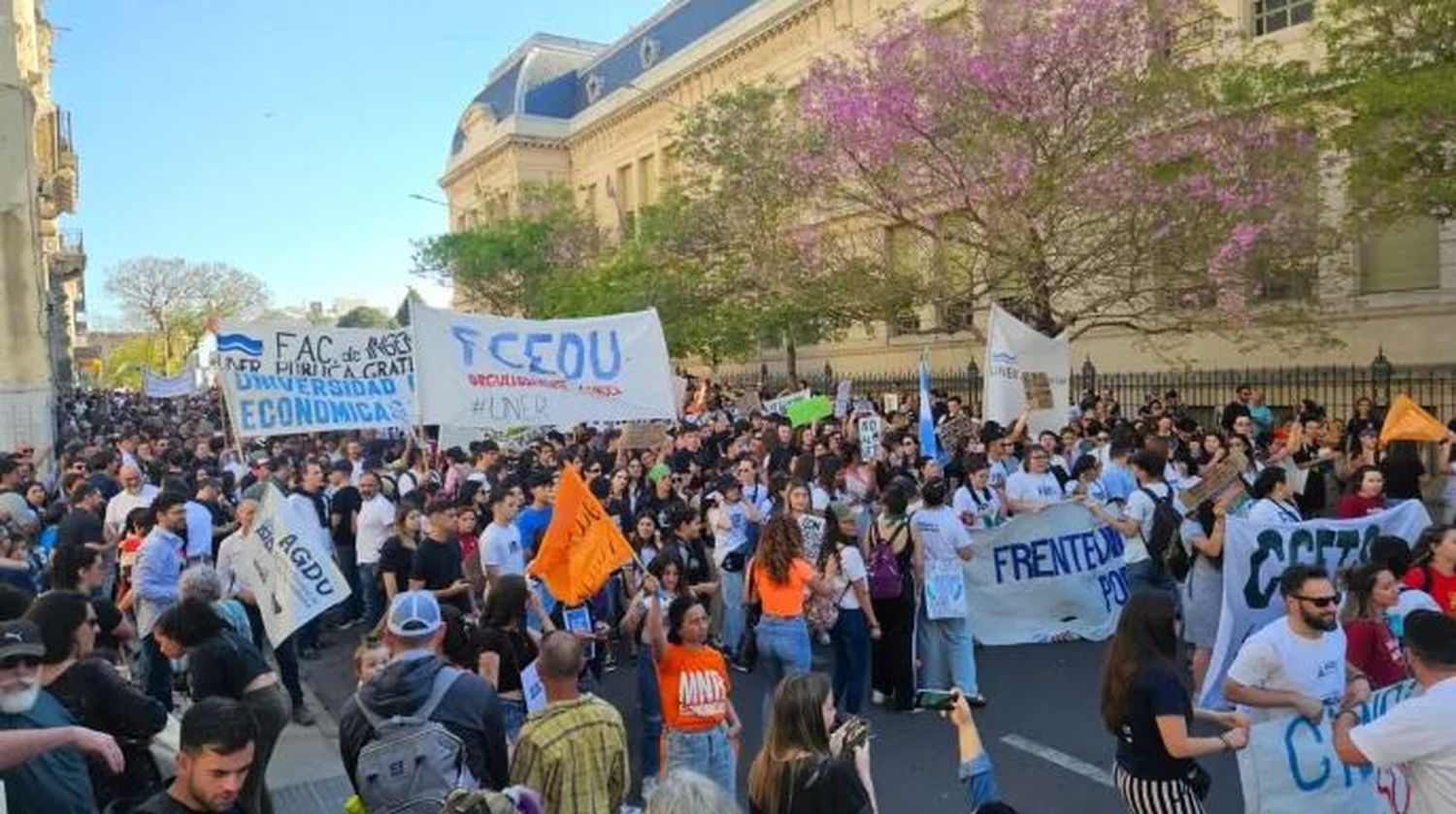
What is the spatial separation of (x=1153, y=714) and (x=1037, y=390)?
9023mm

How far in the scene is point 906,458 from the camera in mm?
12055

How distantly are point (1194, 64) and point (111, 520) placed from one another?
53.2 ft

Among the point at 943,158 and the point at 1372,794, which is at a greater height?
the point at 943,158

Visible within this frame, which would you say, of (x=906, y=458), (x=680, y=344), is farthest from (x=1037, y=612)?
(x=680, y=344)

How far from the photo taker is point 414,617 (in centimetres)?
397

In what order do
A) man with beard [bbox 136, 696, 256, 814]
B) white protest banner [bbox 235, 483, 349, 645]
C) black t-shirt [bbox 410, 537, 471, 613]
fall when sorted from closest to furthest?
man with beard [bbox 136, 696, 256, 814] → white protest banner [bbox 235, 483, 349, 645] → black t-shirt [bbox 410, 537, 471, 613]

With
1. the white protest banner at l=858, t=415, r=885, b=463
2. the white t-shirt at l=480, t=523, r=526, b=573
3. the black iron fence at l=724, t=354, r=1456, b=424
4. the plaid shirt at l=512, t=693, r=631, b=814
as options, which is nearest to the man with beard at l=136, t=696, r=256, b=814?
the plaid shirt at l=512, t=693, r=631, b=814

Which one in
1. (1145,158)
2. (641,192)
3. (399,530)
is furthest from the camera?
(641,192)

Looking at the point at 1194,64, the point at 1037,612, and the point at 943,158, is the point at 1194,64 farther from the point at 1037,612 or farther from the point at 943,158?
the point at 1037,612

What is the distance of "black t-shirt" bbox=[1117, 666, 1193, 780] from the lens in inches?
156

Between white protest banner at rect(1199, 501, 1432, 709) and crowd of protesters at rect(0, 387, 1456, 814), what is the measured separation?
28 cm

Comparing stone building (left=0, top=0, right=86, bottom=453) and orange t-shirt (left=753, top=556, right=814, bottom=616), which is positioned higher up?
stone building (left=0, top=0, right=86, bottom=453)

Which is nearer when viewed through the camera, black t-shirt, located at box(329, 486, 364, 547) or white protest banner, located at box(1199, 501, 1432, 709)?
white protest banner, located at box(1199, 501, 1432, 709)

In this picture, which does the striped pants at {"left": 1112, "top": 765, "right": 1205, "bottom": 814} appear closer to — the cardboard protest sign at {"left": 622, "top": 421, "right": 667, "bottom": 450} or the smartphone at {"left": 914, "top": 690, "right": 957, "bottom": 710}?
the smartphone at {"left": 914, "top": 690, "right": 957, "bottom": 710}
